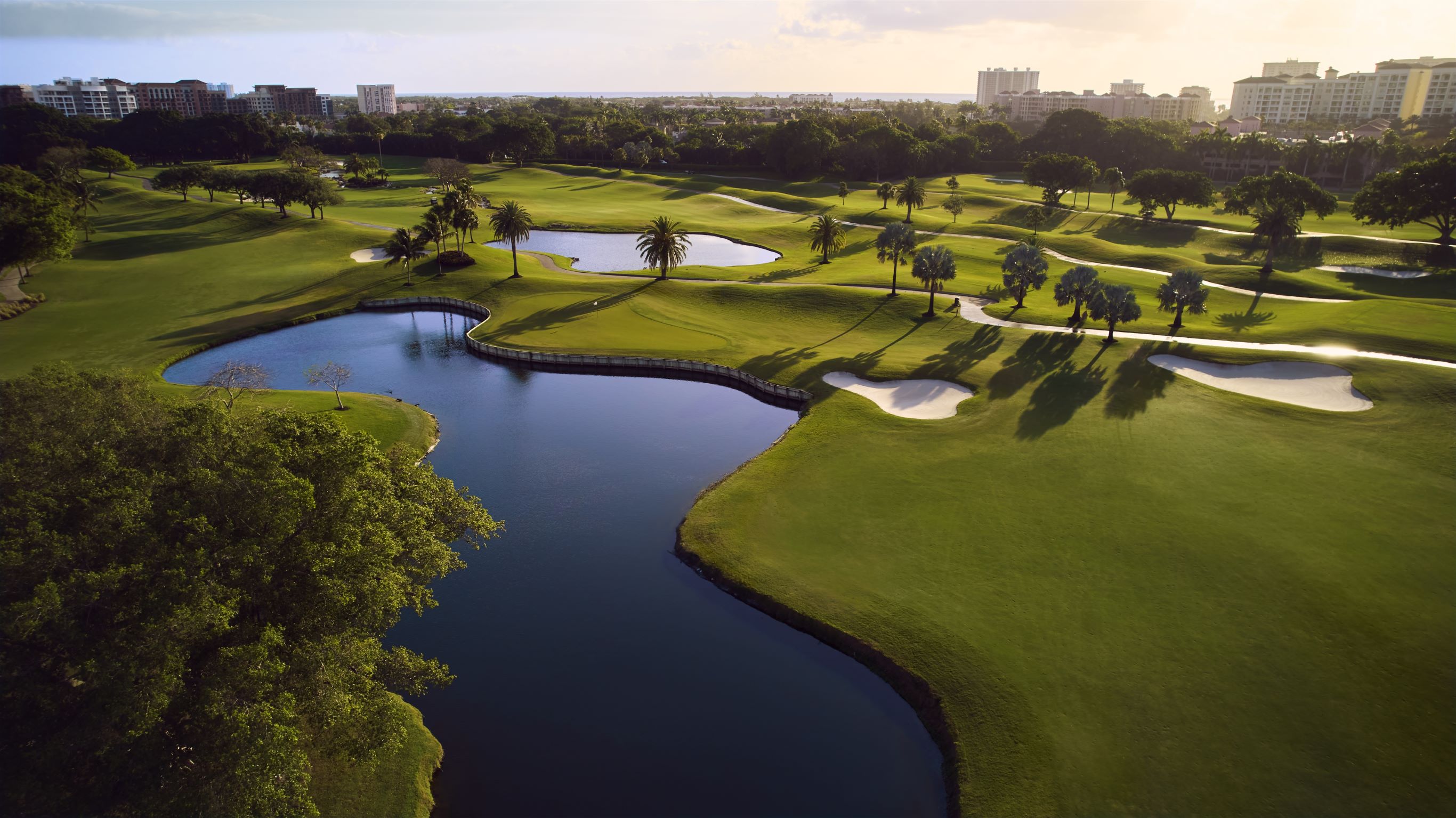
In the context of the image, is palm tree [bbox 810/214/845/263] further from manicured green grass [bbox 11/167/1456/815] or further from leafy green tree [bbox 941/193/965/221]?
leafy green tree [bbox 941/193/965/221]

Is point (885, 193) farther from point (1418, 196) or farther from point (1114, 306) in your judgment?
point (1114, 306)

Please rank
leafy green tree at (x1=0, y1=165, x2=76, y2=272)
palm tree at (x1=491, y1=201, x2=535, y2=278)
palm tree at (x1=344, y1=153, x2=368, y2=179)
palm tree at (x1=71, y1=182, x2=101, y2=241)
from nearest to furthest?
leafy green tree at (x1=0, y1=165, x2=76, y2=272) < palm tree at (x1=491, y1=201, x2=535, y2=278) < palm tree at (x1=71, y1=182, x2=101, y2=241) < palm tree at (x1=344, y1=153, x2=368, y2=179)

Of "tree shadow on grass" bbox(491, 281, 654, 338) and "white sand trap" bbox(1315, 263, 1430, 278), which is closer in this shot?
"tree shadow on grass" bbox(491, 281, 654, 338)

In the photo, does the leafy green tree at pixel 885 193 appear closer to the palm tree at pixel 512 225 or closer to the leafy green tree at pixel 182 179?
the palm tree at pixel 512 225

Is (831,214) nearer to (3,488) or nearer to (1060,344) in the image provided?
(1060,344)

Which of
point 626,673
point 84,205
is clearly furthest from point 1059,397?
point 84,205

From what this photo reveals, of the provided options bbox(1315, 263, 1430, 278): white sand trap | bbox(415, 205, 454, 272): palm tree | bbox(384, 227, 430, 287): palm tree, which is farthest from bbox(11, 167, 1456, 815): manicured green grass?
bbox(1315, 263, 1430, 278): white sand trap

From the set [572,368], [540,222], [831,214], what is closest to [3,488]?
Result: [572,368]
